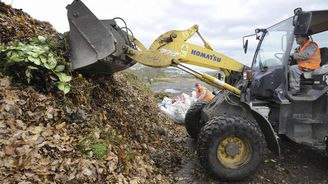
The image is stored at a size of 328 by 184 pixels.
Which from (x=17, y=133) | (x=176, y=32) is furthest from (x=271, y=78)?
(x=17, y=133)

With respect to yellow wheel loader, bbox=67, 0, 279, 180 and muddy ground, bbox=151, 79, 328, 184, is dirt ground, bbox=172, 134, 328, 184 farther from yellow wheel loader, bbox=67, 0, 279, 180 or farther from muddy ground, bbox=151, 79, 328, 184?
yellow wheel loader, bbox=67, 0, 279, 180

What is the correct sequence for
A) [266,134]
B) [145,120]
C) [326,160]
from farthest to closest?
[145,120] → [326,160] → [266,134]

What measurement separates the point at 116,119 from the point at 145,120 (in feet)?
3.87

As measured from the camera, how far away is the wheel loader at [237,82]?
4555 mm

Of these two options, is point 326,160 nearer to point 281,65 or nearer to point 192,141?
point 281,65

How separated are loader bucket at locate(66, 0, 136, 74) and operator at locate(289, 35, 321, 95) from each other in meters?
2.82

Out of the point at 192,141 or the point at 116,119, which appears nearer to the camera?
the point at 116,119

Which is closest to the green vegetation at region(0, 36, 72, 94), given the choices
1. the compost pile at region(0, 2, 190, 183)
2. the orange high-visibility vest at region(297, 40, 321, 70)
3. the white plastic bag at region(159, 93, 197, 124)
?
the compost pile at region(0, 2, 190, 183)

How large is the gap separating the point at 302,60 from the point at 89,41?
3494mm

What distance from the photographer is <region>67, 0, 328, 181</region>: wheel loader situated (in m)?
4.55

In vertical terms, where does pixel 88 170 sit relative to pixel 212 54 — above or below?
below

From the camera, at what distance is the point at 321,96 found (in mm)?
5016

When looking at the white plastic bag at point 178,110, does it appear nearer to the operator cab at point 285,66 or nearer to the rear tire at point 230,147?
the operator cab at point 285,66

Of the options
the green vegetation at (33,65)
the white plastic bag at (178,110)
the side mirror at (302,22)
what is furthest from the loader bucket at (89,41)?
the white plastic bag at (178,110)
